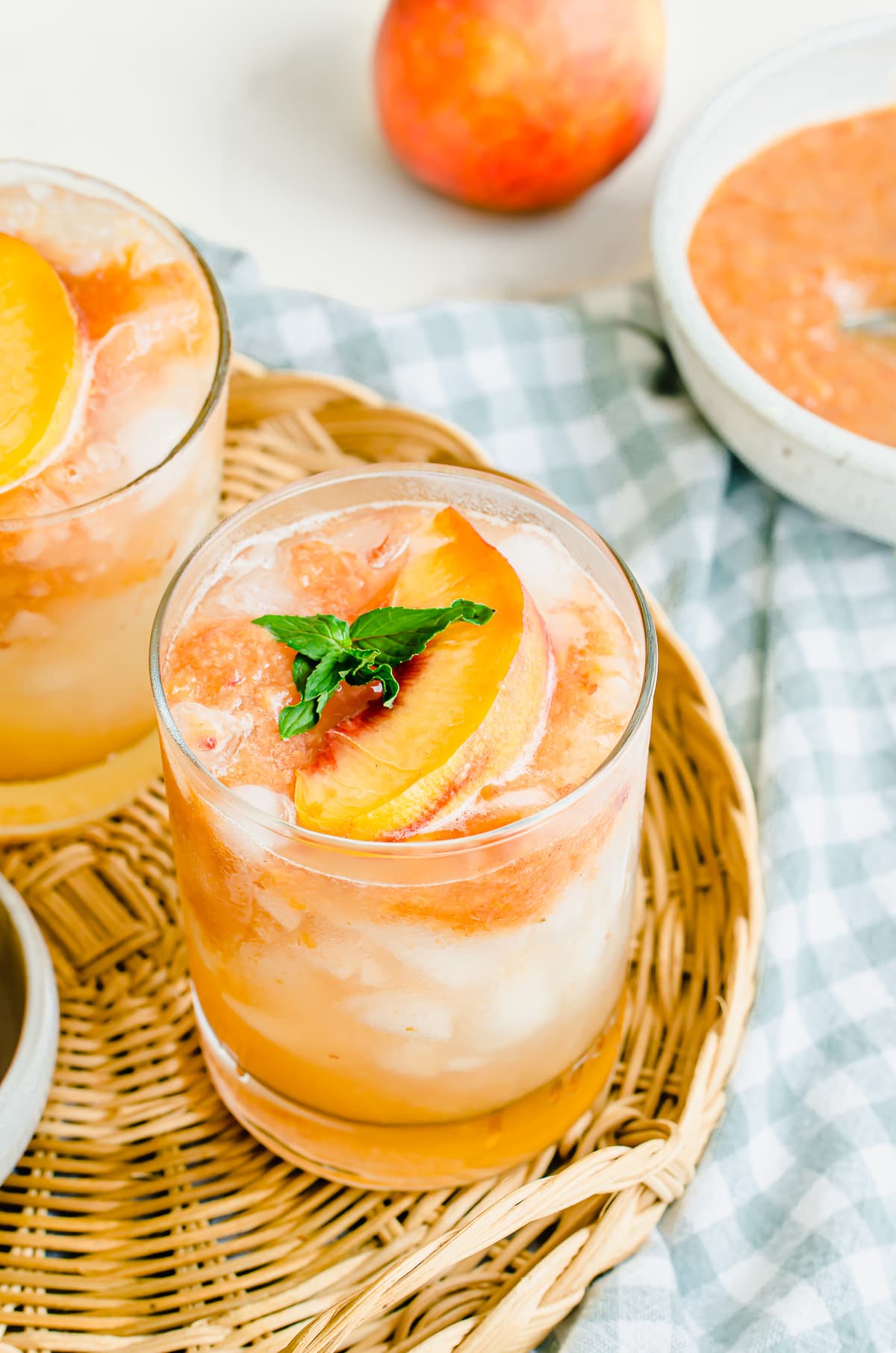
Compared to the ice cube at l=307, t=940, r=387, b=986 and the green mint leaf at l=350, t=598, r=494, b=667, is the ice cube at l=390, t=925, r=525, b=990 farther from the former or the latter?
the green mint leaf at l=350, t=598, r=494, b=667

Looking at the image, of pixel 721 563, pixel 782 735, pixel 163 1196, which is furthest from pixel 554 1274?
pixel 721 563

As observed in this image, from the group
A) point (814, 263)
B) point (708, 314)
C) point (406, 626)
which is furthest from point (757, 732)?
point (406, 626)

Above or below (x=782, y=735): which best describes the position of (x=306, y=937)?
above

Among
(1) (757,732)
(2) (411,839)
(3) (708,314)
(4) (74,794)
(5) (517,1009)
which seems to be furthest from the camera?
(3) (708,314)

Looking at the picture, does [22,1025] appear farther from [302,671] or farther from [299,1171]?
[302,671]

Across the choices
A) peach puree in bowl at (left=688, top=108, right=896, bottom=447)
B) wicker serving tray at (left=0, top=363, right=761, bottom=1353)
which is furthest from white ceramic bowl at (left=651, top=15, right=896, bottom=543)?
wicker serving tray at (left=0, top=363, right=761, bottom=1353)

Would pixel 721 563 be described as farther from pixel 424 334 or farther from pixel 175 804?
pixel 175 804

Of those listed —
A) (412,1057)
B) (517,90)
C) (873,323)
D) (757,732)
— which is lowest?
(757,732)
